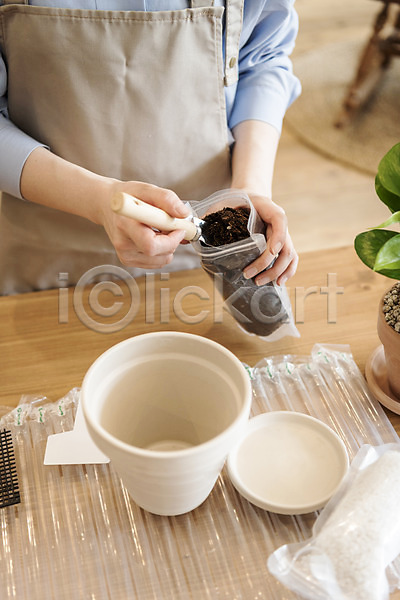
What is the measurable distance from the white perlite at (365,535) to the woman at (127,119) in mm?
319

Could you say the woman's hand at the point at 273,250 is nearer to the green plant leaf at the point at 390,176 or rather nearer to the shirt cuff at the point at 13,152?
the green plant leaf at the point at 390,176

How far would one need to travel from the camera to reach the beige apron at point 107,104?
33.7 inches

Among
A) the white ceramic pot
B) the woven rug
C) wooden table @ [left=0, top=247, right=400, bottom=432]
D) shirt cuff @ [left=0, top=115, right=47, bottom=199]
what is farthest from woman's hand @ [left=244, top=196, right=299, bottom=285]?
the woven rug

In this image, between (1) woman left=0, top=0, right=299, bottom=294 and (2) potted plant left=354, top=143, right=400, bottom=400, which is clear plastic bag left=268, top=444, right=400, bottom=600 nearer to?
(2) potted plant left=354, top=143, right=400, bottom=400

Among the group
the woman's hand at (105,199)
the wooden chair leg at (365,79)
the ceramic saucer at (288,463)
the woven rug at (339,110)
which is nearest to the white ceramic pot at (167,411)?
the ceramic saucer at (288,463)

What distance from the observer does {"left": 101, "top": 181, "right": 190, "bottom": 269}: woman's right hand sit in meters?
0.70

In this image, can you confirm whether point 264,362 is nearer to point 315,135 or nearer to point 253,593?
point 253,593

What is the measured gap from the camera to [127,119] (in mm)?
931

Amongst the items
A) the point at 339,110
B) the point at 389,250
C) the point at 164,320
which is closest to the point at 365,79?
the point at 339,110

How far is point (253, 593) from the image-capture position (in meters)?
0.57

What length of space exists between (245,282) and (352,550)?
384 mm

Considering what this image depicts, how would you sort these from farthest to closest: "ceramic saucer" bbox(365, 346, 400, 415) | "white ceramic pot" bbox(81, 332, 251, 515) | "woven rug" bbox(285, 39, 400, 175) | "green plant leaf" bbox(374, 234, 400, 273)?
"woven rug" bbox(285, 39, 400, 175), "ceramic saucer" bbox(365, 346, 400, 415), "green plant leaf" bbox(374, 234, 400, 273), "white ceramic pot" bbox(81, 332, 251, 515)

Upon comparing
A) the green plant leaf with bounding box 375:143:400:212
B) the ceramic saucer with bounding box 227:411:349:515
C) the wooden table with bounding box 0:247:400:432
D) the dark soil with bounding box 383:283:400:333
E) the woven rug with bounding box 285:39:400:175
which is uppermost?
the green plant leaf with bounding box 375:143:400:212

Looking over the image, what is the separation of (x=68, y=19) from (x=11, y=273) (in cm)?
44
